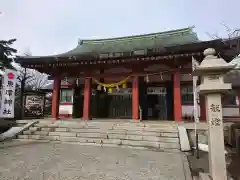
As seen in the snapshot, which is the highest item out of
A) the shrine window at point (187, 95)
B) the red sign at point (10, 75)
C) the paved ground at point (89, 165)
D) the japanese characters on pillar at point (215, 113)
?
the red sign at point (10, 75)

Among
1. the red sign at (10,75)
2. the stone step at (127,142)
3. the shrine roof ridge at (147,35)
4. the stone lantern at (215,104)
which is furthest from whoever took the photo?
the shrine roof ridge at (147,35)

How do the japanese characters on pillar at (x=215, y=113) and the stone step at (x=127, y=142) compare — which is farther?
the stone step at (x=127, y=142)

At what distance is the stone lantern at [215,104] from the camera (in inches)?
155

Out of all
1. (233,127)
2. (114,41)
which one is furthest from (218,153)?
(114,41)

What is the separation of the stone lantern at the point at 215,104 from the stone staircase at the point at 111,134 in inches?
139

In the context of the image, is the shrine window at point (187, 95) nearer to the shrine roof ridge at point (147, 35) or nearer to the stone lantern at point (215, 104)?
the shrine roof ridge at point (147, 35)

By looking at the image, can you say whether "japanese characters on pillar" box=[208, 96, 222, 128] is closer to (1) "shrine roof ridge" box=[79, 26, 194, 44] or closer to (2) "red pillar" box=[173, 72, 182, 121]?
(2) "red pillar" box=[173, 72, 182, 121]

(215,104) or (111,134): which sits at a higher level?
(215,104)

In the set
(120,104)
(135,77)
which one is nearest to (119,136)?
(135,77)

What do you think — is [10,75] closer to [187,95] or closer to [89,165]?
[89,165]

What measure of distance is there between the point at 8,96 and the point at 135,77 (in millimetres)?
6916

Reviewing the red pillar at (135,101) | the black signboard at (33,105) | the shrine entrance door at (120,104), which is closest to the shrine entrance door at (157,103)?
Answer: the shrine entrance door at (120,104)

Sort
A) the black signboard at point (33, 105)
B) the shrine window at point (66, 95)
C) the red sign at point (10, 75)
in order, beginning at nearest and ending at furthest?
the red sign at point (10, 75)
the black signboard at point (33, 105)
the shrine window at point (66, 95)

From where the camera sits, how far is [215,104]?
4133 millimetres
